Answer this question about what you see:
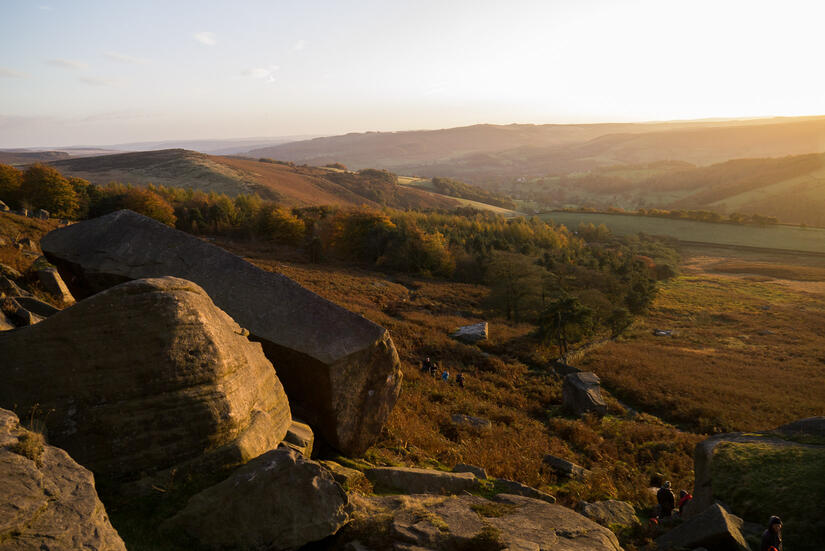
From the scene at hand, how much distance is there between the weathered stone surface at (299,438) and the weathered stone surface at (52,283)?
7796 mm

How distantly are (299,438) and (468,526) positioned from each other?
3835mm

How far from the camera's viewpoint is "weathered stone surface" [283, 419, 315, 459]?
7922 mm

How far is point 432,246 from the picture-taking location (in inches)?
2202

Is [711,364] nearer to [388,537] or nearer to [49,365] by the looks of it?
[388,537]

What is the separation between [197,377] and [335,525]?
125 inches

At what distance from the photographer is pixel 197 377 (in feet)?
21.0

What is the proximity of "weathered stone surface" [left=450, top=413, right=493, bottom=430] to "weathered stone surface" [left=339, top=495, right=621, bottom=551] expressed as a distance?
7.07m

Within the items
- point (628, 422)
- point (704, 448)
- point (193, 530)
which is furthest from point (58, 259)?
point (628, 422)

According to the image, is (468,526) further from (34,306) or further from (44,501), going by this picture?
(34,306)

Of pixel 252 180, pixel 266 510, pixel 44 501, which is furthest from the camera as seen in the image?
pixel 252 180

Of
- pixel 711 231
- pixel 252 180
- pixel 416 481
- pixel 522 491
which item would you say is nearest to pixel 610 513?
pixel 522 491

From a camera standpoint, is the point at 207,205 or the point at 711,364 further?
the point at 207,205

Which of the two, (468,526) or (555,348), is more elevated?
(468,526)

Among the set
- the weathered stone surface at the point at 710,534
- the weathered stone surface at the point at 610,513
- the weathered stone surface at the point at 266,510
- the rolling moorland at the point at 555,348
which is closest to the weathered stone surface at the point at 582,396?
the rolling moorland at the point at 555,348
